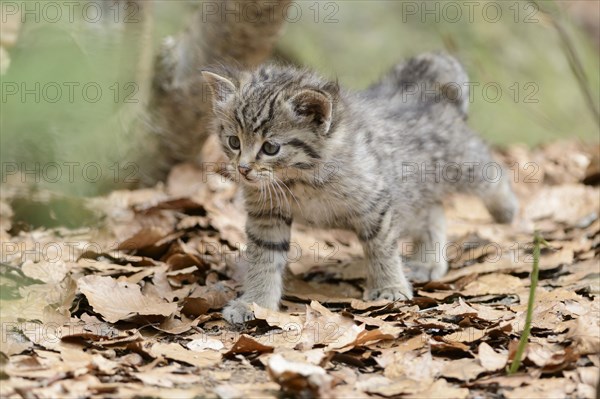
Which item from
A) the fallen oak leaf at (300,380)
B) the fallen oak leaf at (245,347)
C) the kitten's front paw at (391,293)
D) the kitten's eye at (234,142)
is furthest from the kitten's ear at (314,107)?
the fallen oak leaf at (300,380)

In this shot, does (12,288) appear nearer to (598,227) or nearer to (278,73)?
(278,73)

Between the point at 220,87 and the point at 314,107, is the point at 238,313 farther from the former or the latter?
the point at 220,87

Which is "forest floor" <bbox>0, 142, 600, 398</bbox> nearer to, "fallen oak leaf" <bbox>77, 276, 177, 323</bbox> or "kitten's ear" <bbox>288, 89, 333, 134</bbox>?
"fallen oak leaf" <bbox>77, 276, 177, 323</bbox>

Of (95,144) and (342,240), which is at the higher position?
(95,144)

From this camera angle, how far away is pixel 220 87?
4.55 metres

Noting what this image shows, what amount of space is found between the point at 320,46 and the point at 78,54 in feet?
24.8

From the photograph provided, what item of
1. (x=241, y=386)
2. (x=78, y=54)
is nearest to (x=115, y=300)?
(x=241, y=386)

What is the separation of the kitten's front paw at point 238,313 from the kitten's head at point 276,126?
2.24 feet

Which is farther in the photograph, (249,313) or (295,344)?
(249,313)

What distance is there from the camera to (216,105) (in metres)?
4.56

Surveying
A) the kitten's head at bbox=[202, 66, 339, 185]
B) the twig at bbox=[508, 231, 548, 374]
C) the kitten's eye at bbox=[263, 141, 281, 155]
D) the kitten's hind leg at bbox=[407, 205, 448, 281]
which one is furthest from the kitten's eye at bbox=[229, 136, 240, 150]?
the twig at bbox=[508, 231, 548, 374]

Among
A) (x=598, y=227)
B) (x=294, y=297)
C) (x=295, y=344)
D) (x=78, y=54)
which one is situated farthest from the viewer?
(x=598, y=227)

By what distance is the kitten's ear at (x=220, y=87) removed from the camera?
446 cm

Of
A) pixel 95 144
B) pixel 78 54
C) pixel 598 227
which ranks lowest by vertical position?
pixel 598 227
